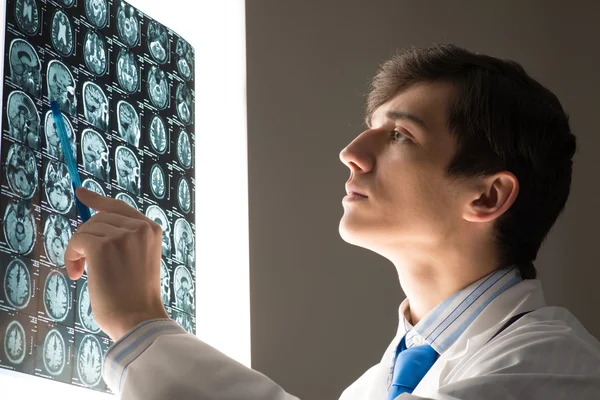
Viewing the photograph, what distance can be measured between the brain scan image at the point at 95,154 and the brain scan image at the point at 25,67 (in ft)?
0.34

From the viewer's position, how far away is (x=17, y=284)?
121 cm

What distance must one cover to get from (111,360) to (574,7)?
137cm

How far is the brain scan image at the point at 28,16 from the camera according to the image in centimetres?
129

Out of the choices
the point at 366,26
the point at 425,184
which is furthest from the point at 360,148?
the point at 366,26

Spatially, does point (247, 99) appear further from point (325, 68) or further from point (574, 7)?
point (574, 7)

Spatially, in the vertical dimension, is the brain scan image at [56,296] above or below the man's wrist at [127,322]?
above

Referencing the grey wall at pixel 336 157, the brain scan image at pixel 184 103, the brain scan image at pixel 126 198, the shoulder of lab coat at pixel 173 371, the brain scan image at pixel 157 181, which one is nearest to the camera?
the shoulder of lab coat at pixel 173 371

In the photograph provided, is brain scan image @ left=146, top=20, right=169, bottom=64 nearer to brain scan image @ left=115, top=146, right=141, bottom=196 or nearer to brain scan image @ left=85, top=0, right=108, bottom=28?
brain scan image @ left=85, top=0, right=108, bottom=28

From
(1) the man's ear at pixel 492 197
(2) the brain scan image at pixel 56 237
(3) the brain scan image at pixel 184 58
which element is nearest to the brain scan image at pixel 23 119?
(2) the brain scan image at pixel 56 237

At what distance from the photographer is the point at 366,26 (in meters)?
2.07

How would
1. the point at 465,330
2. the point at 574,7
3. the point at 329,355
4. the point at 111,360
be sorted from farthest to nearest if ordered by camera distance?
the point at 574,7 < the point at 329,355 < the point at 465,330 < the point at 111,360

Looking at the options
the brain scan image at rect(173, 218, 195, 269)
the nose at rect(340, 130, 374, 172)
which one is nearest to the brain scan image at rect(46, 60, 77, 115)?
the brain scan image at rect(173, 218, 195, 269)

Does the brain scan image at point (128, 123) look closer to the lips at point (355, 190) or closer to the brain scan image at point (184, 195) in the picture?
the brain scan image at point (184, 195)

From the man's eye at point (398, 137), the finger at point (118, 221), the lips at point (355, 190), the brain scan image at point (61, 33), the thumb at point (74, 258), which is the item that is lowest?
the thumb at point (74, 258)
